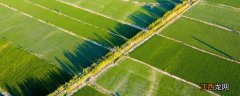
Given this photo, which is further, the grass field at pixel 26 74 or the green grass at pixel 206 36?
the green grass at pixel 206 36

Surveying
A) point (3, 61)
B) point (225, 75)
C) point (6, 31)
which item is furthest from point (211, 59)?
point (6, 31)

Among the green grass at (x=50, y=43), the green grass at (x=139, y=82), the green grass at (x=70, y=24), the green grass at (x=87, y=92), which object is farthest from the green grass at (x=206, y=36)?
the green grass at (x=87, y=92)

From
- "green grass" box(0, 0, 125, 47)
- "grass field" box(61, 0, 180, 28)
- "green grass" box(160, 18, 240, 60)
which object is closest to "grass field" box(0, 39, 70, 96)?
"green grass" box(0, 0, 125, 47)

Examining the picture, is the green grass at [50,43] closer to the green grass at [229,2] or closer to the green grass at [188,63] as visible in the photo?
the green grass at [188,63]

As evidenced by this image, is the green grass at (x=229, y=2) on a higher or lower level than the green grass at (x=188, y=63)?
higher

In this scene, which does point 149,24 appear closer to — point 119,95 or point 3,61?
point 119,95

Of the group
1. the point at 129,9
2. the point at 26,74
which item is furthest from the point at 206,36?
the point at 26,74
